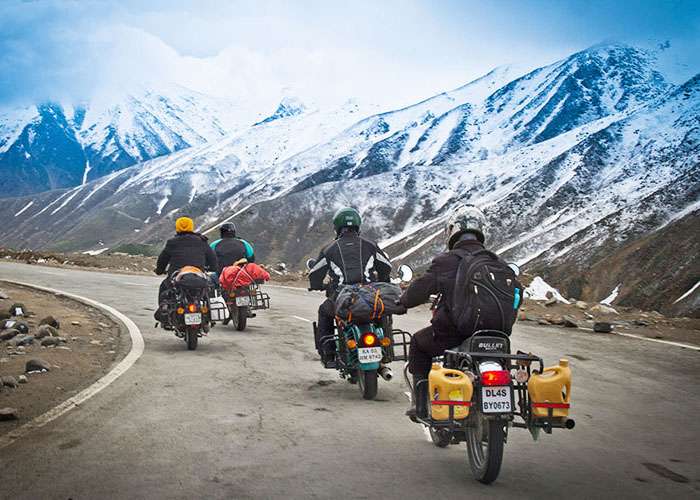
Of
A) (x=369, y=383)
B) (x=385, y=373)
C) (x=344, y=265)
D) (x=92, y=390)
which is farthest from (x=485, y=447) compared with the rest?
(x=92, y=390)

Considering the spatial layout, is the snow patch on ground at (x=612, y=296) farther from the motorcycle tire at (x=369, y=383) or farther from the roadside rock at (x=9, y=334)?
the motorcycle tire at (x=369, y=383)

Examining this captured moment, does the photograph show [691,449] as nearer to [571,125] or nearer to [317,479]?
[317,479]

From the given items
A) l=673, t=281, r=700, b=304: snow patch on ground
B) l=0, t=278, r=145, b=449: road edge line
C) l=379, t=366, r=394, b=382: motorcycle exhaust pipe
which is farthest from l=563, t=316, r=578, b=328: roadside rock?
l=673, t=281, r=700, b=304: snow patch on ground

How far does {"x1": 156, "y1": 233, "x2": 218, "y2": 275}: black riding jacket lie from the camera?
12.1m

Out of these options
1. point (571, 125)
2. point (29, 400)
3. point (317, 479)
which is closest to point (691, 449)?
point (317, 479)

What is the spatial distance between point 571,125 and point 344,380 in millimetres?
189141

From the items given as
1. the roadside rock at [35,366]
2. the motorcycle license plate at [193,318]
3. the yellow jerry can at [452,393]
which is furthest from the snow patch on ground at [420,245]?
the yellow jerry can at [452,393]

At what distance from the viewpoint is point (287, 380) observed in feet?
31.1

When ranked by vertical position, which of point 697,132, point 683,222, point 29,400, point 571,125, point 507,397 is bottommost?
point 29,400

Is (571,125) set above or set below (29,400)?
above

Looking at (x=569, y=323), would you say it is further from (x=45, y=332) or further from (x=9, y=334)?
(x=9, y=334)

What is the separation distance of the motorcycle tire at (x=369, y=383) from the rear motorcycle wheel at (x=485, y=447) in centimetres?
283

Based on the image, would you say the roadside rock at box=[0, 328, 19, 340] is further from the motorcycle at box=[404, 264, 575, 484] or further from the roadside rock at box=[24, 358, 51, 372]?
the motorcycle at box=[404, 264, 575, 484]

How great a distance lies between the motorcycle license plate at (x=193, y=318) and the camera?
11.5 m
